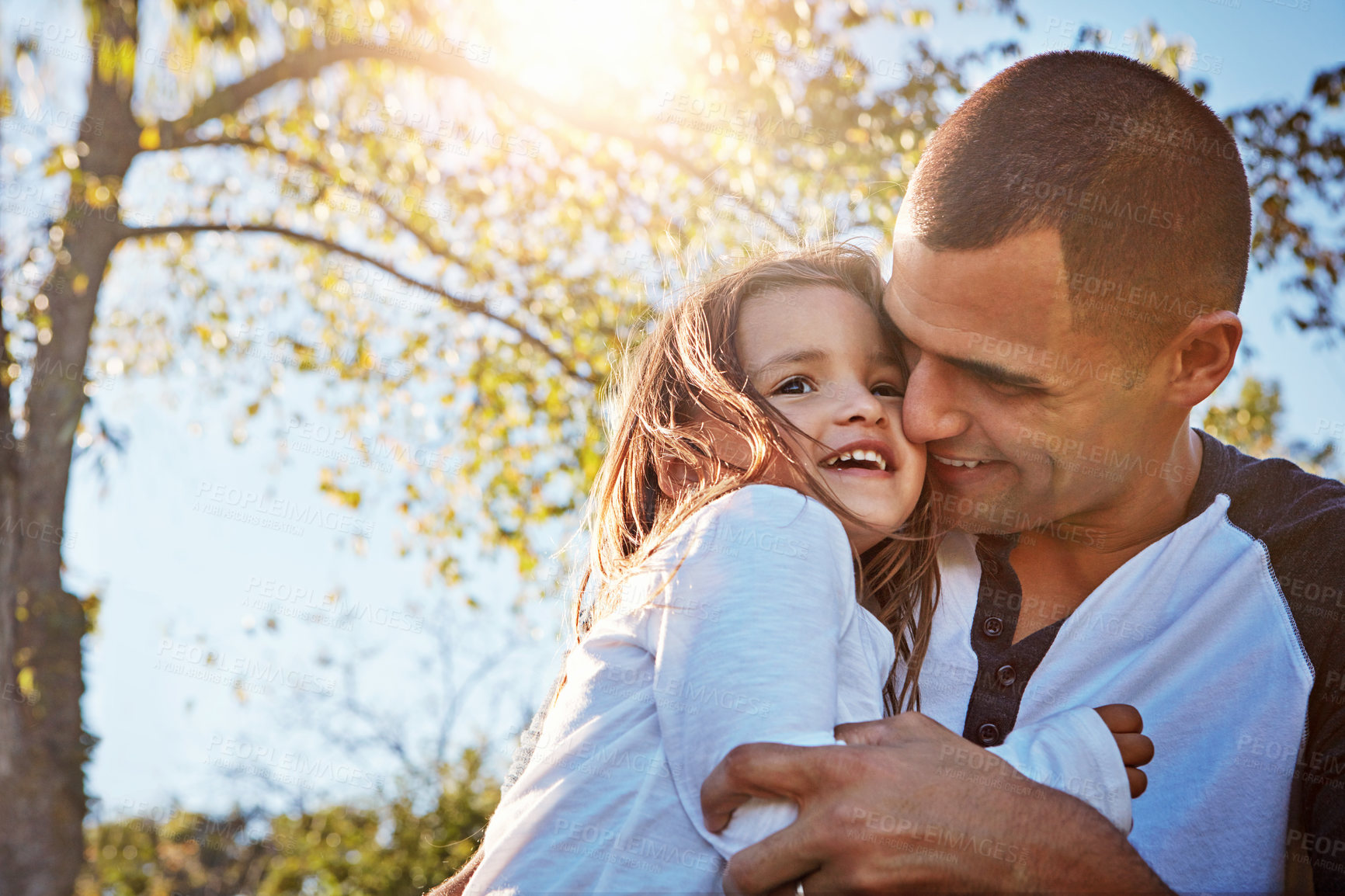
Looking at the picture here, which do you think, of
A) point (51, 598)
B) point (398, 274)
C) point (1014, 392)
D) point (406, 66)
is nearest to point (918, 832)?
point (1014, 392)

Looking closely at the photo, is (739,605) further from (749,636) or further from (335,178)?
(335,178)

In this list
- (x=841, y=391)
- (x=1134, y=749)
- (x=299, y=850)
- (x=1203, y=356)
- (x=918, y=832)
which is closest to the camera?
(x=918, y=832)

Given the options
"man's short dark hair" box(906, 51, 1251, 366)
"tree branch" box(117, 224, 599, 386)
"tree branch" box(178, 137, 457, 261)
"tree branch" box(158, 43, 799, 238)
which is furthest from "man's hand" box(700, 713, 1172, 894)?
"tree branch" box(178, 137, 457, 261)

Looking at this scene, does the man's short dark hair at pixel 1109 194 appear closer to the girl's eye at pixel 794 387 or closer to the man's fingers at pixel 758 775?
the girl's eye at pixel 794 387

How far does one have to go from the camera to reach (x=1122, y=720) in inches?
63.4

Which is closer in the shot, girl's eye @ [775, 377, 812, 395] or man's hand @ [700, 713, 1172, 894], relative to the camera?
man's hand @ [700, 713, 1172, 894]

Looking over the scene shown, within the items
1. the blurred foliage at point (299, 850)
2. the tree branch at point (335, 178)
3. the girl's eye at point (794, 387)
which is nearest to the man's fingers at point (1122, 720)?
the girl's eye at point (794, 387)

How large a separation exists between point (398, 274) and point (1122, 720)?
20.1 ft

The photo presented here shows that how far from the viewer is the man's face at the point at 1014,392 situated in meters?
2.07

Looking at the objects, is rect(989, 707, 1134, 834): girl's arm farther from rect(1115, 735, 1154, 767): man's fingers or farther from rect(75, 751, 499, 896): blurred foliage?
rect(75, 751, 499, 896): blurred foliage

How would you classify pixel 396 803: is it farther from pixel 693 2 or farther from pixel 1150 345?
pixel 1150 345

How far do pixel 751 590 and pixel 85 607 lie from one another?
5881 mm

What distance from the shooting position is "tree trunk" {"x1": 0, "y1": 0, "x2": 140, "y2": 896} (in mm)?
5418

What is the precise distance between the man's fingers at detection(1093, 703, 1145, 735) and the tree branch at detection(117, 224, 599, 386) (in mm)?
5394
